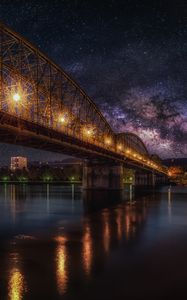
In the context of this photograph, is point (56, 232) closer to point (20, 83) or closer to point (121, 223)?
point (121, 223)

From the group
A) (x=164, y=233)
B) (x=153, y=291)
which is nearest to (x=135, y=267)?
(x=153, y=291)

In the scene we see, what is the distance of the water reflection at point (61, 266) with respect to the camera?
15893 millimetres

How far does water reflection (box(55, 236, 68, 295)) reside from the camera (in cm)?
1589

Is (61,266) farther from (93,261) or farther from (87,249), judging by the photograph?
(87,249)

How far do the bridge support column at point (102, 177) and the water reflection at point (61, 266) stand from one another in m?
83.8

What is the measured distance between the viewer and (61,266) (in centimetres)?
1919

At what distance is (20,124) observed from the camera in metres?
46.4

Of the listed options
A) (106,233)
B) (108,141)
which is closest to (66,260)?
(106,233)

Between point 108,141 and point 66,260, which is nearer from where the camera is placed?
point 66,260

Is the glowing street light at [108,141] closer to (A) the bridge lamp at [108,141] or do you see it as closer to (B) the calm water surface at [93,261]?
(A) the bridge lamp at [108,141]

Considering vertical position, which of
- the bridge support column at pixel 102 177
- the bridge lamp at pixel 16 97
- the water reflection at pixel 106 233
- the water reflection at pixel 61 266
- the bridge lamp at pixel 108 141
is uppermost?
the bridge lamp at pixel 16 97

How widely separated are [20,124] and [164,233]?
23.3 meters

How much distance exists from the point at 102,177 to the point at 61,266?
92.9 metres

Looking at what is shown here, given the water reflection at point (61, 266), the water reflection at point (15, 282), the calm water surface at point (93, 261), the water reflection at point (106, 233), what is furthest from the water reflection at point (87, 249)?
the water reflection at point (15, 282)
